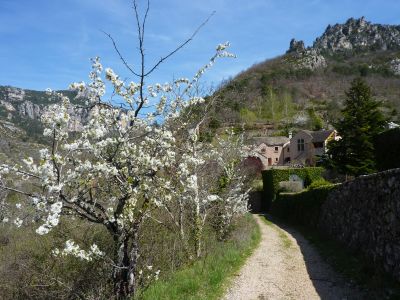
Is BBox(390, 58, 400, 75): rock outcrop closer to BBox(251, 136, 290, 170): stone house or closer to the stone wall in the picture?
BBox(251, 136, 290, 170): stone house

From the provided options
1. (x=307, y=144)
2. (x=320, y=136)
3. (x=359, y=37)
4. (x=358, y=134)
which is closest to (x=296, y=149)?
(x=307, y=144)

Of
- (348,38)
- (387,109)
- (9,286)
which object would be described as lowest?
(9,286)

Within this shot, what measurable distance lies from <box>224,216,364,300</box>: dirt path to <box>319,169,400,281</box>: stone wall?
Answer: 3.30ft

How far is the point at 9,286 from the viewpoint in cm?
1340

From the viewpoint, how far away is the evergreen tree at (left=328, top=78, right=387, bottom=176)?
26.1 metres

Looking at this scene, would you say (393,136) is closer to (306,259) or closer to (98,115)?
(306,259)

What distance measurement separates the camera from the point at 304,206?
23.2m

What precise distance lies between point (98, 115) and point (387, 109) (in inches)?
3331

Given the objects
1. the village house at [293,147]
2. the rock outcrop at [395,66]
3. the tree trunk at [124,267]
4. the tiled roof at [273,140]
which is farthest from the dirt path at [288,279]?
the rock outcrop at [395,66]

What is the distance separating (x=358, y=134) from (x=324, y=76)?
345 ft

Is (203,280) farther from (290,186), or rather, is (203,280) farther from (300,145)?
(300,145)

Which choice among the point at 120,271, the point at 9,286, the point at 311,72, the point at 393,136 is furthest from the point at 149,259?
the point at 311,72

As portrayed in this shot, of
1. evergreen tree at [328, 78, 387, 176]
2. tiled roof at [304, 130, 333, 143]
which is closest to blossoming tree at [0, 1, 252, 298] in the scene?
evergreen tree at [328, 78, 387, 176]

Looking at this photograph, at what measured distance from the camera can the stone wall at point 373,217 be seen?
28.0 ft
